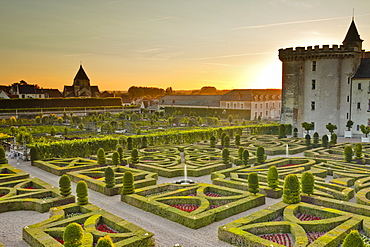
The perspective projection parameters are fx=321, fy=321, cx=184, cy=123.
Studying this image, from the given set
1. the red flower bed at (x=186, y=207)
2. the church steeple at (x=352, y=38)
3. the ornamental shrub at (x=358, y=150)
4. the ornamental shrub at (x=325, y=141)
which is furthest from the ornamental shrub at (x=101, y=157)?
the church steeple at (x=352, y=38)

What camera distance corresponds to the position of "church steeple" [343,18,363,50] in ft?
122

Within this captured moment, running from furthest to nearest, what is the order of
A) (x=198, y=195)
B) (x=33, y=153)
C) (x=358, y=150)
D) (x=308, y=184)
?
(x=33, y=153) → (x=358, y=150) → (x=198, y=195) → (x=308, y=184)

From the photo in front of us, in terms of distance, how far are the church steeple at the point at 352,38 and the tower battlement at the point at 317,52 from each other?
64 cm

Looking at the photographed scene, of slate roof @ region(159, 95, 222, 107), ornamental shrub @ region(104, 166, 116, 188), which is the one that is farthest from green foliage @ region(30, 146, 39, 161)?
slate roof @ region(159, 95, 222, 107)

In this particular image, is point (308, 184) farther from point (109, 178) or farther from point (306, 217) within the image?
point (109, 178)

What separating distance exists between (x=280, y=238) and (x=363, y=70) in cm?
3215

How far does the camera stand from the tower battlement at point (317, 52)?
1431 inches

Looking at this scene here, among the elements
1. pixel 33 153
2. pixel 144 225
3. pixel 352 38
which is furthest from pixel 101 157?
pixel 352 38

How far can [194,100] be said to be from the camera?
2928 inches

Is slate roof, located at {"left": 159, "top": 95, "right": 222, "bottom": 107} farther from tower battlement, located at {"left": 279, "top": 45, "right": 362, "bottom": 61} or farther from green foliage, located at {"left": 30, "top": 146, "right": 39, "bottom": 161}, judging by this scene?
green foliage, located at {"left": 30, "top": 146, "right": 39, "bottom": 161}

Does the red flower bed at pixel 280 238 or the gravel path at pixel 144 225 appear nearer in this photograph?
the red flower bed at pixel 280 238

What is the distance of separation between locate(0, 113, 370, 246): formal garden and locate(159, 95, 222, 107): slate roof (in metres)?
44.8

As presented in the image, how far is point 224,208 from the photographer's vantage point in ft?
41.4

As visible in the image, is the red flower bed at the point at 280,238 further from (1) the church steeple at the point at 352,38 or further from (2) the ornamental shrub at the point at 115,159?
(1) the church steeple at the point at 352,38
